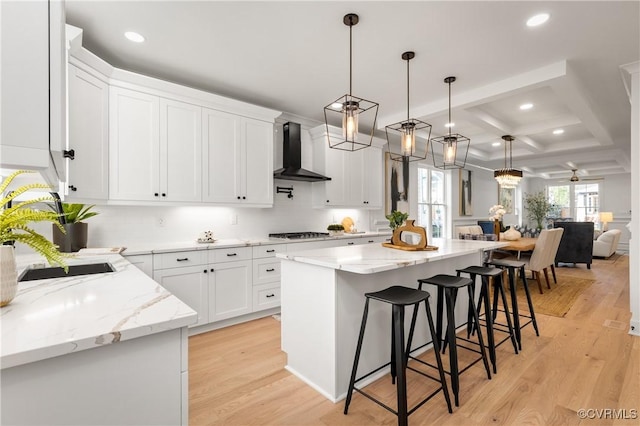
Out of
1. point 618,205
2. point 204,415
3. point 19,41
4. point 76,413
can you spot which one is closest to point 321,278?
point 204,415

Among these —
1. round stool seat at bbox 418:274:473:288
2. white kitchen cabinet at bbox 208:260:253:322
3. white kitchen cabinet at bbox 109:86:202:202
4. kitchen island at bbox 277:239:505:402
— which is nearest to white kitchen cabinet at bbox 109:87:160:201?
white kitchen cabinet at bbox 109:86:202:202

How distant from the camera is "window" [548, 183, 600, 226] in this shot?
439 inches

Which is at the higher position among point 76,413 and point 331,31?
Result: point 331,31

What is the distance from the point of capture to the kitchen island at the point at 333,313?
1.99 meters

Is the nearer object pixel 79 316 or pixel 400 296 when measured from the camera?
pixel 79 316

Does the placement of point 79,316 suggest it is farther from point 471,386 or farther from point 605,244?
point 605,244

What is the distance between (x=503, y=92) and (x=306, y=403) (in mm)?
3510

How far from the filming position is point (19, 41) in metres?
0.77

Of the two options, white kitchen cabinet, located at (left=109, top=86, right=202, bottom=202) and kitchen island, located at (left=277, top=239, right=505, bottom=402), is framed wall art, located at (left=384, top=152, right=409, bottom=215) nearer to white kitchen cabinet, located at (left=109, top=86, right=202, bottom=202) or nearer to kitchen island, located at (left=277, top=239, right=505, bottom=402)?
kitchen island, located at (left=277, top=239, right=505, bottom=402)

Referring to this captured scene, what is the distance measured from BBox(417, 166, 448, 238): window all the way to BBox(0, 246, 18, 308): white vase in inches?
255

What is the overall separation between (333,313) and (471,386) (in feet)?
3.68

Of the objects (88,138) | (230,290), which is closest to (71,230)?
(88,138)

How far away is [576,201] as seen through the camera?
1163 cm

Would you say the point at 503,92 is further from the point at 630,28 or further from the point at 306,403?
the point at 306,403
